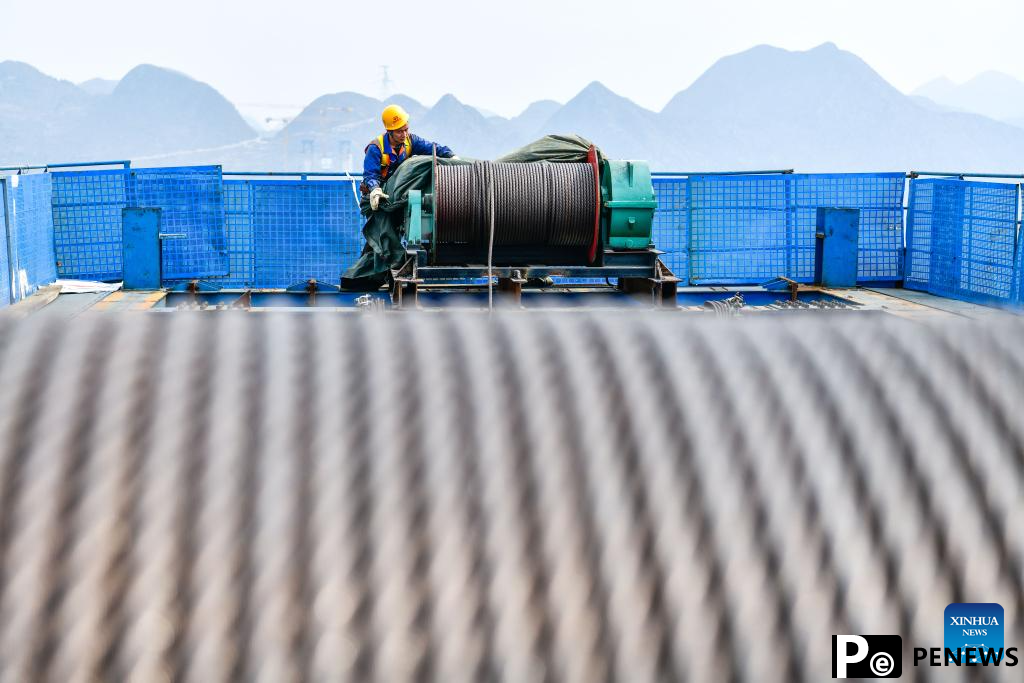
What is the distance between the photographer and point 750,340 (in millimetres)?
1877

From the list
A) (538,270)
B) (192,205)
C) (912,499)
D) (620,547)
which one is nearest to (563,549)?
(620,547)

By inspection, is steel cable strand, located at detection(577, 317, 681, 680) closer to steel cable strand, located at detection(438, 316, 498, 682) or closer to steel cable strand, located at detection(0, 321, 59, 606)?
steel cable strand, located at detection(438, 316, 498, 682)

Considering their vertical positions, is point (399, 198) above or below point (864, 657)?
above

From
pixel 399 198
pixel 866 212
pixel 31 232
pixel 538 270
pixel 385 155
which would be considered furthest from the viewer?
pixel 866 212

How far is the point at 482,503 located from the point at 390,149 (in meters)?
8.20

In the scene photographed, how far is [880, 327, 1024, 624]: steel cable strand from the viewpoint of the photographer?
164cm

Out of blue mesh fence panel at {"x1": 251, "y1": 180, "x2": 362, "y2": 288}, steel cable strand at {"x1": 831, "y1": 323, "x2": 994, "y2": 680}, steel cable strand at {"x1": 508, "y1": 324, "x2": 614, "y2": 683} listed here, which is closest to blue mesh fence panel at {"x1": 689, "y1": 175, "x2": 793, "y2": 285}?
blue mesh fence panel at {"x1": 251, "y1": 180, "x2": 362, "y2": 288}

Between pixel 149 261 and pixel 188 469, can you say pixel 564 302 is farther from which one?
pixel 188 469

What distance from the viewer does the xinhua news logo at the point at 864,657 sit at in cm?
155

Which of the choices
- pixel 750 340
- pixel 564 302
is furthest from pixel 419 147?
pixel 750 340

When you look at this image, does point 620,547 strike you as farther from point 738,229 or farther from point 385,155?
point 738,229

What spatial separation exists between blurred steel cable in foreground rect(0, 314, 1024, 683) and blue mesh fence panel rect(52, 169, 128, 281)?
1033 centimetres

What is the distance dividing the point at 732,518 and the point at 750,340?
0.39 meters

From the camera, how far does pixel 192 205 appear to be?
11562 millimetres
